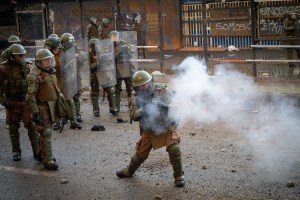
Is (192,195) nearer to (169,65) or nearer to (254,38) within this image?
(254,38)

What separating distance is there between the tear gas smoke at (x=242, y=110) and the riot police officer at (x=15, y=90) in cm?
243

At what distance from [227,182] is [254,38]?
8082 mm

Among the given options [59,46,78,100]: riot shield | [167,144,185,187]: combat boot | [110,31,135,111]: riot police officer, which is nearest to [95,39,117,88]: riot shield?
[110,31,135,111]: riot police officer

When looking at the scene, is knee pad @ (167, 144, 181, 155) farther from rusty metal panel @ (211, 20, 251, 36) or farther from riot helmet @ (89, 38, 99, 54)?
rusty metal panel @ (211, 20, 251, 36)

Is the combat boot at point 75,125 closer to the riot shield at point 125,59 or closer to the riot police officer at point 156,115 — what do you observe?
the riot shield at point 125,59

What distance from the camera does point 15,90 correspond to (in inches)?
338

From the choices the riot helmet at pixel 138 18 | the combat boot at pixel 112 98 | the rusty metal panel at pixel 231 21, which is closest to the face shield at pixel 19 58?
the combat boot at pixel 112 98

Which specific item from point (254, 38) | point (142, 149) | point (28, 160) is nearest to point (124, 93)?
point (254, 38)

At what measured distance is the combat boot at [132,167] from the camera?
7196 millimetres

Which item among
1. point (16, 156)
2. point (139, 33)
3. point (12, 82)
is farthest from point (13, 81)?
point (139, 33)

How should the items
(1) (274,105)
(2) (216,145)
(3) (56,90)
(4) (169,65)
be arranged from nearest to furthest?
1. (3) (56,90)
2. (2) (216,145)
3. (1) (274,105)
4. (4) (169,65)

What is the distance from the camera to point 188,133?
32.0 feet

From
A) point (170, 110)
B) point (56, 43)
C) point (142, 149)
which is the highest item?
point (56, 43)

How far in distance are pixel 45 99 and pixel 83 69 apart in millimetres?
3126
